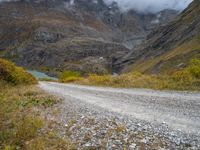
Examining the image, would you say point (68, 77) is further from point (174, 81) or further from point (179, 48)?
point (179, 48)

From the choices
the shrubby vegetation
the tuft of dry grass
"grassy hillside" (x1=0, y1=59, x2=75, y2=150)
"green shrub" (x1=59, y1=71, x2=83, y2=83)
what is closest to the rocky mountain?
"green shrub" (x1=59, y1=71, x2=83, y2=83)

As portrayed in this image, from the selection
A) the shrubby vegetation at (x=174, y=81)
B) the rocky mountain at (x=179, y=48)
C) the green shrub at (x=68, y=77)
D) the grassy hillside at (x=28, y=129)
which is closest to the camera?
the grassy hillside at (x=28, y=129)

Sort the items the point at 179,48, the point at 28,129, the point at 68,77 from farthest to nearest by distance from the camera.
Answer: the point at 179,48 → the point at 68,77 → the point at 28,129

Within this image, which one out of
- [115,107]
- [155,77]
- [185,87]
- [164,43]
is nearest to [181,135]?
[115,107]

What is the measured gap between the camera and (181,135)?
9.95 metres

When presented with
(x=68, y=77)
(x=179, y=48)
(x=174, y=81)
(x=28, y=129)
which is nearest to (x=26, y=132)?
(x=28, y=129)

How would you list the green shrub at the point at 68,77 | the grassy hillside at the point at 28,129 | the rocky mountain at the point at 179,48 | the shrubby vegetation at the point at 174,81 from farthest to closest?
the rocky mountain at the point at 179,48, the green shrub at the point at 68,77, the shrubby vegetation at the point at 174,81, the grassy hillside at the point at 28,129

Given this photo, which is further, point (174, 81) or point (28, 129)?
point (174, 81)

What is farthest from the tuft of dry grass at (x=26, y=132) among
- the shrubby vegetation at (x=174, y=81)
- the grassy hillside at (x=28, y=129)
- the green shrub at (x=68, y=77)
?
the green shrub at (x=68, y=77)

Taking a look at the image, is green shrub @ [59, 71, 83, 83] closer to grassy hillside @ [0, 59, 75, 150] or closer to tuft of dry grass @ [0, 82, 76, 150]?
grassy hillside @ [0, 59, 75, 150]

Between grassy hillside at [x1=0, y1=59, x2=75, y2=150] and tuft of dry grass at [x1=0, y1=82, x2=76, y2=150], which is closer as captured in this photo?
tuft of dry grass at [x1=0, y1=82, x2=76, y2=150]

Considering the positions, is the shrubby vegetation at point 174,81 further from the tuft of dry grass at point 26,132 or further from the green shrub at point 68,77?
the green shrub at point 68,77

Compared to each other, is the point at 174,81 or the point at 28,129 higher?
the point at 174,81

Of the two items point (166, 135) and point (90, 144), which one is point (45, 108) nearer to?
point (90, 144)
